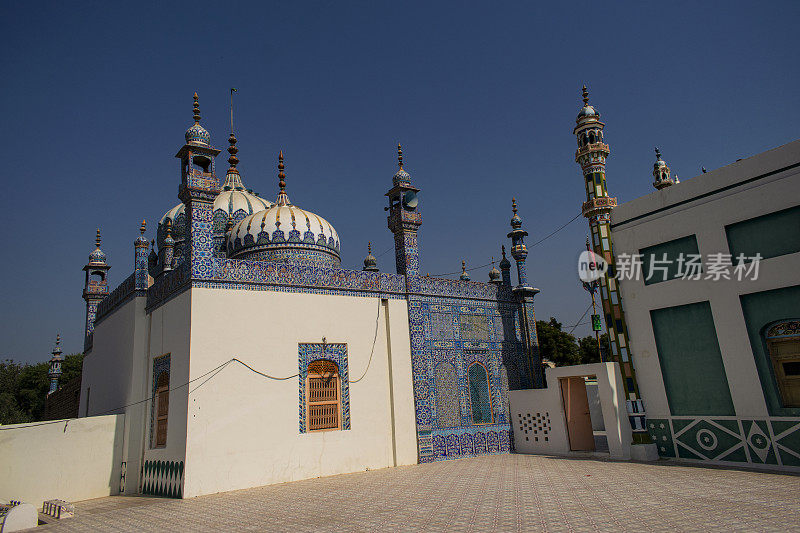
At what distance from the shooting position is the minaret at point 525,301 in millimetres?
13664

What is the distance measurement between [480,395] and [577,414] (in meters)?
2.20

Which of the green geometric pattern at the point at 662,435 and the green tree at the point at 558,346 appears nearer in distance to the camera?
the green geometric pattern at the point at 662,435

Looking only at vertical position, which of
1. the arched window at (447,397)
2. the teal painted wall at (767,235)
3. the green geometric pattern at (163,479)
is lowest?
the green geometric pattern at (163,479)

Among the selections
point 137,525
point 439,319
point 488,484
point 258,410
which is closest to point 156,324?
point 258,410

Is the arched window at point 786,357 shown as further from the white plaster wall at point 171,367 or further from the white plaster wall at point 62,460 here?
the white plaster wall at point 62,460

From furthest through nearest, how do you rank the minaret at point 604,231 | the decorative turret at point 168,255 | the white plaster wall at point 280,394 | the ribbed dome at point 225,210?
1. the ribbed dome at point 225,210
2. the decorative turret at point 168,255
3. the minaret at point 604,231
4. the white plaster wall at point 280,394

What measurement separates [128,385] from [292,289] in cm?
403

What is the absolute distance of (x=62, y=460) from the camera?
9.74 metres

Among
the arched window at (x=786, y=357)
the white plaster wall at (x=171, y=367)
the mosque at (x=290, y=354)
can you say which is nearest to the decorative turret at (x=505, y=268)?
the mosque at (x=290, y=354)

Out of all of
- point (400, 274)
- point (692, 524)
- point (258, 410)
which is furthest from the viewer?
point (400, 274)

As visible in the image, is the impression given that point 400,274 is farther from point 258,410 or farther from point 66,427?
point 66,427

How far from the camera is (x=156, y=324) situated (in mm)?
10867

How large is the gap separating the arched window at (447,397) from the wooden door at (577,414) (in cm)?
235

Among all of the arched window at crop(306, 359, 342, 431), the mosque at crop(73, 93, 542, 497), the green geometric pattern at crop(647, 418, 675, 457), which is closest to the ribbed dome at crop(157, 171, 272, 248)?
the mosque at crop(73, 93, 542, 497)
